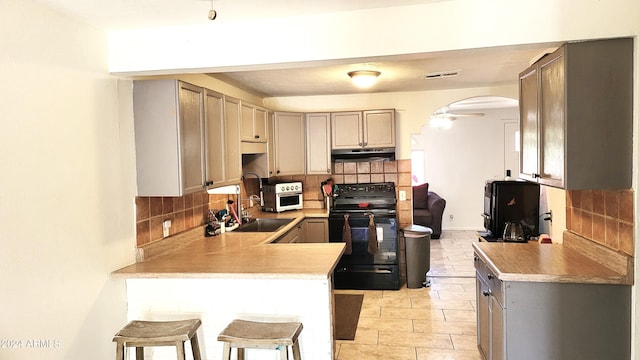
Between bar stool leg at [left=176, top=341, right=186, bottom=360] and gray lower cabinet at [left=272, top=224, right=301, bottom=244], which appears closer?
bar stool leg at [left=176, top=341, right=186, bottom=360]

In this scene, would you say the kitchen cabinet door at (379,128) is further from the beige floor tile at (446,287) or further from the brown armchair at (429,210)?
the brown armchair at (429,210)

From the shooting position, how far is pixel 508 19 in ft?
7.03

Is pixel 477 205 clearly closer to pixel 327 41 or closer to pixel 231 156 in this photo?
pixel 231 156

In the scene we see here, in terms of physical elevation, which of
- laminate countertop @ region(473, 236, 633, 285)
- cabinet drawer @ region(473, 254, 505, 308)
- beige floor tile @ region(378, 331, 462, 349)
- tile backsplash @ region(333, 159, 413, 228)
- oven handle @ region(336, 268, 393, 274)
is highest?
tile backsplash @ region(333, 159, 413, 228)

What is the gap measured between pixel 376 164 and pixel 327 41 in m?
3.06

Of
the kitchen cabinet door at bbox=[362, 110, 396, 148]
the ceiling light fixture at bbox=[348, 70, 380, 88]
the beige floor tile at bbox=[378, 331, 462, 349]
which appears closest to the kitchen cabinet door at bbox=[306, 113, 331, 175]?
the kitchen cabinet door at bbox=[362, 110, 396, 148]

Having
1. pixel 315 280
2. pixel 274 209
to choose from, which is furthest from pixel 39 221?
pixel 274 209

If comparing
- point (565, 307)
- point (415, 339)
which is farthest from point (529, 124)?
point (415, 339)

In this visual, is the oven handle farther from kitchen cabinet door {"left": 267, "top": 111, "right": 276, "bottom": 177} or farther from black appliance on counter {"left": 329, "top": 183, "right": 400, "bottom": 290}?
kitchen cabinet door {"left": 267, "top": 111, "right": 276, "bottom": 177}

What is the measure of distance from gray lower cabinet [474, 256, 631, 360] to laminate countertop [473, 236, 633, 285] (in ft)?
0.16

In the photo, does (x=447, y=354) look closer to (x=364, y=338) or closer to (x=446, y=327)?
(x=446, y=327)

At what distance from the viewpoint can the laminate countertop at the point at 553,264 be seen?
2238 millimetres

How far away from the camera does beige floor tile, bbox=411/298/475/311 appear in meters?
4.26

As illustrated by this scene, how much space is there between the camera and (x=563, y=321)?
90.7 inches
